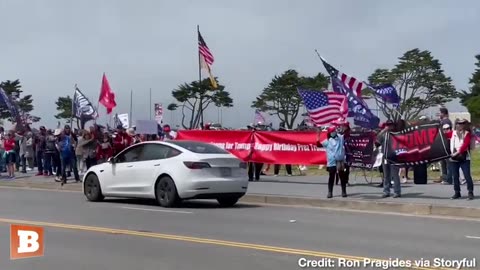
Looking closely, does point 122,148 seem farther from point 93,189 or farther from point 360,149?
point 360,149

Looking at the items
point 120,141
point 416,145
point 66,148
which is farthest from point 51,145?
point 416,145

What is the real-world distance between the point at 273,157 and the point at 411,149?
5704mm

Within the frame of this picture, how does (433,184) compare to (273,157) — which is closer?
(433,184)

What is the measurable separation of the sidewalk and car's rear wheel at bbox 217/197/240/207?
1188 millimetres

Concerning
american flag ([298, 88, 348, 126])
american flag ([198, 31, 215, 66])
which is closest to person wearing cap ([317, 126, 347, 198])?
american flag ([298, 88, 348, 126])

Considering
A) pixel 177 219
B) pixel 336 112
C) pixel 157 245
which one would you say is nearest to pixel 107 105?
pixel 336 112

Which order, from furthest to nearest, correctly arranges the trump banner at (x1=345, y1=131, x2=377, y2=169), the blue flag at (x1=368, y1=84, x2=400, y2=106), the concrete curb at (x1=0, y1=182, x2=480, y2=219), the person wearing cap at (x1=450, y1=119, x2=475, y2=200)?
the blue flag at (x1=368, y1=84, x2=400, y2=106) → the trump banner at (x1=345, y1=131, x2=377, y2=169) → the person wearing cap at (x1=450, y1=119, x2=475, y2=200) → the concrete curb at (x1=0, y1=182, x2=480, y2=219)

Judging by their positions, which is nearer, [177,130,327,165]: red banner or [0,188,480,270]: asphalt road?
[0,188,480,270]: asphalt road

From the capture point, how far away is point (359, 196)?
17.9m

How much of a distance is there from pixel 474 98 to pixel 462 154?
212 ft

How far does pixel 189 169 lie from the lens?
16.7 meters

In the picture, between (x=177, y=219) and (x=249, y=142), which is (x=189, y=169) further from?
(x=249, y=142)

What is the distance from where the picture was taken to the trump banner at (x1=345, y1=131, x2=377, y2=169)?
802 inches

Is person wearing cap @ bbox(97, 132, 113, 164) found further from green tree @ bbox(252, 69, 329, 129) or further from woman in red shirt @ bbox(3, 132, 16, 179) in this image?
green tree @ bbox(252, 69, 329, 129)
